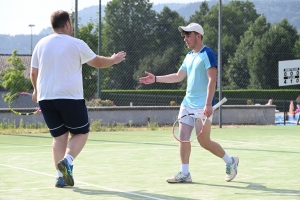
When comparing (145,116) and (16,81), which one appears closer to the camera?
(145,116)

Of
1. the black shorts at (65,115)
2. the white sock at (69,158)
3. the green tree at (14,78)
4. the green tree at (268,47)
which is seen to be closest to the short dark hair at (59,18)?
the black shorts at (65,115)

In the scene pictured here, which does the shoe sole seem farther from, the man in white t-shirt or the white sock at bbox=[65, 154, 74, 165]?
the white sock at bbox=[65, 154, 74, 165]

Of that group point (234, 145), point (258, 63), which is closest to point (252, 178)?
point (234, 145)

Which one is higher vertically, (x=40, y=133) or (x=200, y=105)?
(x=200, y=105)

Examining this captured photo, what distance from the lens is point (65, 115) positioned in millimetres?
6684

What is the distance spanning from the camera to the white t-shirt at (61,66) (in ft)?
21.7

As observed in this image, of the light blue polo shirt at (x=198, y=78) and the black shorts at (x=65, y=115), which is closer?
the black shorts at (x=65, y=115)

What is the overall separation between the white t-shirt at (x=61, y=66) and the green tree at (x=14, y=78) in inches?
818

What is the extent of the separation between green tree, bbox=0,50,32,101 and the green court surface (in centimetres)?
1523

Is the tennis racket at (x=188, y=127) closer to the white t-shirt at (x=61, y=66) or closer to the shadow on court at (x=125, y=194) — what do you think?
the shadow on court at (x=125, y=194)

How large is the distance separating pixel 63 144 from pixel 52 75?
0.71 m

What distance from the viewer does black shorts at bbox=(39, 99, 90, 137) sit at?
21.8ft

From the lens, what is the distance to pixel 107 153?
35.3 feet

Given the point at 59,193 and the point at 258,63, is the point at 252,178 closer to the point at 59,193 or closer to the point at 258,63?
the point at 59,193
